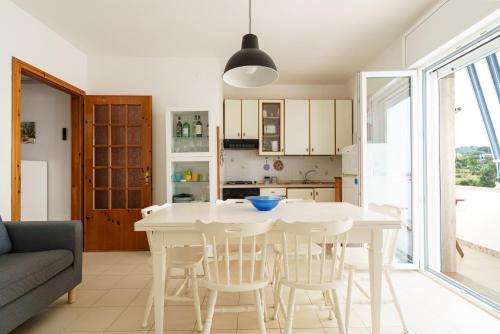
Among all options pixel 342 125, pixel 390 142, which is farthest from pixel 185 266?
pixel 342 125

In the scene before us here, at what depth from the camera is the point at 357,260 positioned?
2084 mm

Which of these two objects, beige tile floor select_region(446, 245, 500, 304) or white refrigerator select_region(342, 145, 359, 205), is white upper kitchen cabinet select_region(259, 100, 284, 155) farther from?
beige tile floor select_region(446, 245, 500, 304)

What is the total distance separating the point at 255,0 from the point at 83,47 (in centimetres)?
244

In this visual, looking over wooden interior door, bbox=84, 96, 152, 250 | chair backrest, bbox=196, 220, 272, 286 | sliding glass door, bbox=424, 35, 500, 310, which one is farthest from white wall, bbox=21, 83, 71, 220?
sliding glass door, bbox=424, 35, 500, 310

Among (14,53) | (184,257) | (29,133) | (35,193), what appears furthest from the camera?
(29,133)

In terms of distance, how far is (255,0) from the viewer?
2.66 metres

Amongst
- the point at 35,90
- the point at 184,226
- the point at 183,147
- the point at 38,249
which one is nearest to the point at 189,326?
the point at 184,226

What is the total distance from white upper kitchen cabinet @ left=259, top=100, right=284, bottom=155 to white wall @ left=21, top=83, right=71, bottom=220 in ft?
9.50

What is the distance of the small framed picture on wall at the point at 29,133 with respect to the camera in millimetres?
4145

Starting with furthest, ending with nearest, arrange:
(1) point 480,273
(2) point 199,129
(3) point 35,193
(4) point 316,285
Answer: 1. (3) point 35,193
2. (2) point 199,129
3. (1) point 480,273
4. (4) point 316,285

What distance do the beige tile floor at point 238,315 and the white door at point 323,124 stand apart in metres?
2.52

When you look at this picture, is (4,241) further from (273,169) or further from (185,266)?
(273,169)

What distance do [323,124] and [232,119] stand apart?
1.52 metres

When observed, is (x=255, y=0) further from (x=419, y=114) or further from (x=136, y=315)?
(x=136, y=315)
